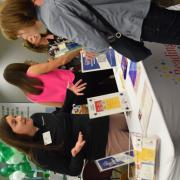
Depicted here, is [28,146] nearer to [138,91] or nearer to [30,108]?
[138,91]

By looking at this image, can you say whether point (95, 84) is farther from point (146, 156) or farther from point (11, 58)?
point (11, 58)

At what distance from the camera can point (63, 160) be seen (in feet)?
7.47

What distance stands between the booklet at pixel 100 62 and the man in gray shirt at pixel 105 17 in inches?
39.9

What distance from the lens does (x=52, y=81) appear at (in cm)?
265

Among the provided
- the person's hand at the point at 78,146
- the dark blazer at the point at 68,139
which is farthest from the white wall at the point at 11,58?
the person's hand at the point at 78,146

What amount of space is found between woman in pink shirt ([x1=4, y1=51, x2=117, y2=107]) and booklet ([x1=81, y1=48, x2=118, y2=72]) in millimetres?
107

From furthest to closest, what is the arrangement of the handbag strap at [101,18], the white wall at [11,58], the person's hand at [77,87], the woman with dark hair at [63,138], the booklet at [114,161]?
1. the white wall at [11,58]
2. the person's hand at [77,87]
3. the woman with dark hair at [63,138]
4. the booklet at [114,161]
5. the handbag strap at [101,18]

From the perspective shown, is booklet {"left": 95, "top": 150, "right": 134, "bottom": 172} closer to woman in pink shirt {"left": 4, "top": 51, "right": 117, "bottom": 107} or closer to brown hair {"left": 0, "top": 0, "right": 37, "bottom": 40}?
woman in pink shirt {"left": 4, "top": 51, "right": 117, "bottom": 107}

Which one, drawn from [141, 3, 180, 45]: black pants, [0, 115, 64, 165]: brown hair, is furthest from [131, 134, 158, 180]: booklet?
[0, 115, 64, 165]: brown hair

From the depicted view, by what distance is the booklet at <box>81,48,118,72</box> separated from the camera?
2569mm

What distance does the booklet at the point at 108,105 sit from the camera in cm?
215

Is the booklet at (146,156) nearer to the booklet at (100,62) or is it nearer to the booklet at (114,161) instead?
the booklet at (114,161)

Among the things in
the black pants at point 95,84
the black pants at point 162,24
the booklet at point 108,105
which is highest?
the black pants at point 162,24

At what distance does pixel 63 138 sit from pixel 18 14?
982 mm
